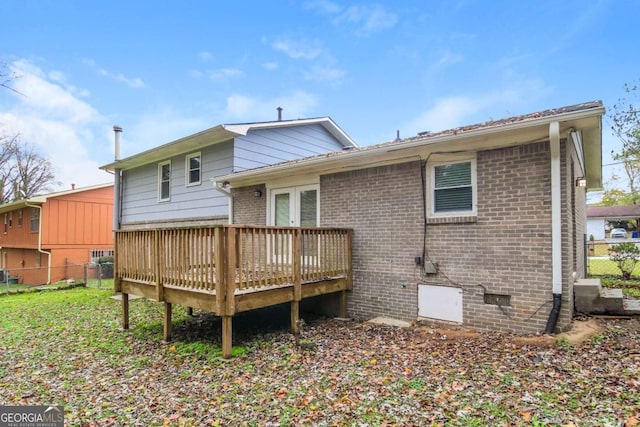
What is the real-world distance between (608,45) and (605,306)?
13.6 metres

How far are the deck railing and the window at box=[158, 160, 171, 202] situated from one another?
540cm

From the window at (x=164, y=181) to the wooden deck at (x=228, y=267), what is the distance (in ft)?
17.7

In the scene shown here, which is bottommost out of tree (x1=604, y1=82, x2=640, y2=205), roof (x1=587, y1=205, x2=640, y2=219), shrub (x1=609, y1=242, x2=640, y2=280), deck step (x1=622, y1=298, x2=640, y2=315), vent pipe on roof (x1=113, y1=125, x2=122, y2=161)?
deck step (x1=622, y1=298, x2=640, y2=315)

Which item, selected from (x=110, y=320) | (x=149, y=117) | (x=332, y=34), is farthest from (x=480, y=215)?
(x=149, y=117)

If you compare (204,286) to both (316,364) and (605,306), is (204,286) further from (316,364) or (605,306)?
(605,306)

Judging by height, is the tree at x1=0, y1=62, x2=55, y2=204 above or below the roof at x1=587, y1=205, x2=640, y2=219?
above

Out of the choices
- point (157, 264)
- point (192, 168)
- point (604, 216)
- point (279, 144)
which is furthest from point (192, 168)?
point (604, 216)

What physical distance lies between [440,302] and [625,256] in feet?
24.8

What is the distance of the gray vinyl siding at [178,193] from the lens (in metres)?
10.1

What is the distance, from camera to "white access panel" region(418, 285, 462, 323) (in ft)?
18.9

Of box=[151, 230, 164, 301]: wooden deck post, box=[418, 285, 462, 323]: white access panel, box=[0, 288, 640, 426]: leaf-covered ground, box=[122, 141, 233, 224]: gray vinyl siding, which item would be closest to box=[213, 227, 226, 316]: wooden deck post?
box=[0, 288, 640, 426]: leaf-covered ground

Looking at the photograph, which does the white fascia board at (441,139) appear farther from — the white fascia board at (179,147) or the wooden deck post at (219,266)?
the wooden deck post at (219,266)

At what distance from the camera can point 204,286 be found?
5121mm

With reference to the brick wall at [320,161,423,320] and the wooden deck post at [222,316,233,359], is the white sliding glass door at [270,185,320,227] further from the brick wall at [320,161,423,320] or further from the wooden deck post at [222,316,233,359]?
the wooden deck post at [222,316,233,359]
